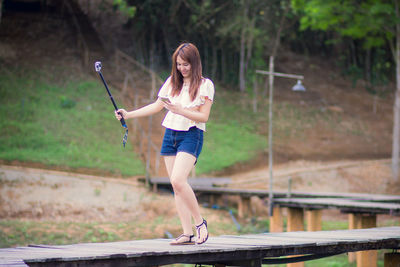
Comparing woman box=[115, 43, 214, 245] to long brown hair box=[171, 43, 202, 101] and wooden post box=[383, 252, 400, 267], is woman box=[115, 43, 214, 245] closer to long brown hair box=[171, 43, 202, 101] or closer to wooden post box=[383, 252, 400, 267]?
long brown hair box=[171, 43, 202, 101]

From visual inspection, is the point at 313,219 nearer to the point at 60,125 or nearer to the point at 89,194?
the point at 89,194

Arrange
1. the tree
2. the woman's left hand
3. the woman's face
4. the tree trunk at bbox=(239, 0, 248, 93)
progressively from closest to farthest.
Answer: the woman's left hand < the woman's face < the tree < the tree trunk at bbox=(239, 0, 248, 93)

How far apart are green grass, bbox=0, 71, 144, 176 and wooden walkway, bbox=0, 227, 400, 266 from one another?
626 inches

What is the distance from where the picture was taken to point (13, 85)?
26.3 m

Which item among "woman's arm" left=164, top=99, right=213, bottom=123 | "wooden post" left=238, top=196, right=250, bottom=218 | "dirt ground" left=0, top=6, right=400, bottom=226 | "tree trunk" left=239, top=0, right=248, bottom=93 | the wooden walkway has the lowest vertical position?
the wooden walkway

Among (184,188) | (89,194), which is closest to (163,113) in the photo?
(89,194)

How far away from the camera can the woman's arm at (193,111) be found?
4.64 m

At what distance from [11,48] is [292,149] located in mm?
15484

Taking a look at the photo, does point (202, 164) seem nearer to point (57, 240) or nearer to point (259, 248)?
point (57, 240)

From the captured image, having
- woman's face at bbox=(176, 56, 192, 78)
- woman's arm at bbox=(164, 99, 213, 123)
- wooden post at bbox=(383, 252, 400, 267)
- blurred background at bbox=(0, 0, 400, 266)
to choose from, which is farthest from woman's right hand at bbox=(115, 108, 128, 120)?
blurred background at bbox=(0, 0, 400, 266)

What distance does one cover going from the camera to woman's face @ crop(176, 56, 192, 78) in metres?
4.98

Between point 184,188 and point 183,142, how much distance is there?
408mm

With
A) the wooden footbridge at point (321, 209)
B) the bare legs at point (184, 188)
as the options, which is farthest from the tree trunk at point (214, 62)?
the bare legs at point (184, 188)

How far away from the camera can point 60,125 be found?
932 inches
